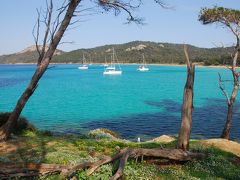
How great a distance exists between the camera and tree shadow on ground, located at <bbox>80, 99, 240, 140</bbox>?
39.2m

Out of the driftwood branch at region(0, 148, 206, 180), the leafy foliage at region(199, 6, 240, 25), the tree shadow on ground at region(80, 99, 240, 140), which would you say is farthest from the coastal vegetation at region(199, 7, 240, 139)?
the driftwood branch at region(0, 148, 206, 180)

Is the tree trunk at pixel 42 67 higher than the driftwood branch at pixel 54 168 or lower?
higher

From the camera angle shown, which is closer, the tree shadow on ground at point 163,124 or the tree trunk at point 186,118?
the tree trunk at point 186,118

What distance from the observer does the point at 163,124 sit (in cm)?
4506

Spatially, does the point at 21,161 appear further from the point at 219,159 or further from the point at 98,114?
the point at 98,114

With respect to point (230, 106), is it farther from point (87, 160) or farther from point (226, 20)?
point (87, 160)

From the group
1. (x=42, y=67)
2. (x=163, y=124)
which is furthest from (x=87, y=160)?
(x=163, y=124)

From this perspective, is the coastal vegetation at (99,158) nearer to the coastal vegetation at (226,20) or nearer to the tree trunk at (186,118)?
the tree trunk at (186,118)

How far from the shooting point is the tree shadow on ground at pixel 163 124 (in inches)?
1542

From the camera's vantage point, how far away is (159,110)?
58812mm

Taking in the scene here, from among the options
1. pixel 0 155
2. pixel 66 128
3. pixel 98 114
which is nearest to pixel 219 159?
pixel 0 155

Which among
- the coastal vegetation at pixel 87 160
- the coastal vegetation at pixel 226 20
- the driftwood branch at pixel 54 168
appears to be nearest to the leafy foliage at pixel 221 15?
the coastal vegetation at pixel 226 20

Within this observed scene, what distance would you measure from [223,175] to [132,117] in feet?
124

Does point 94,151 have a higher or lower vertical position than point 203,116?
higher
